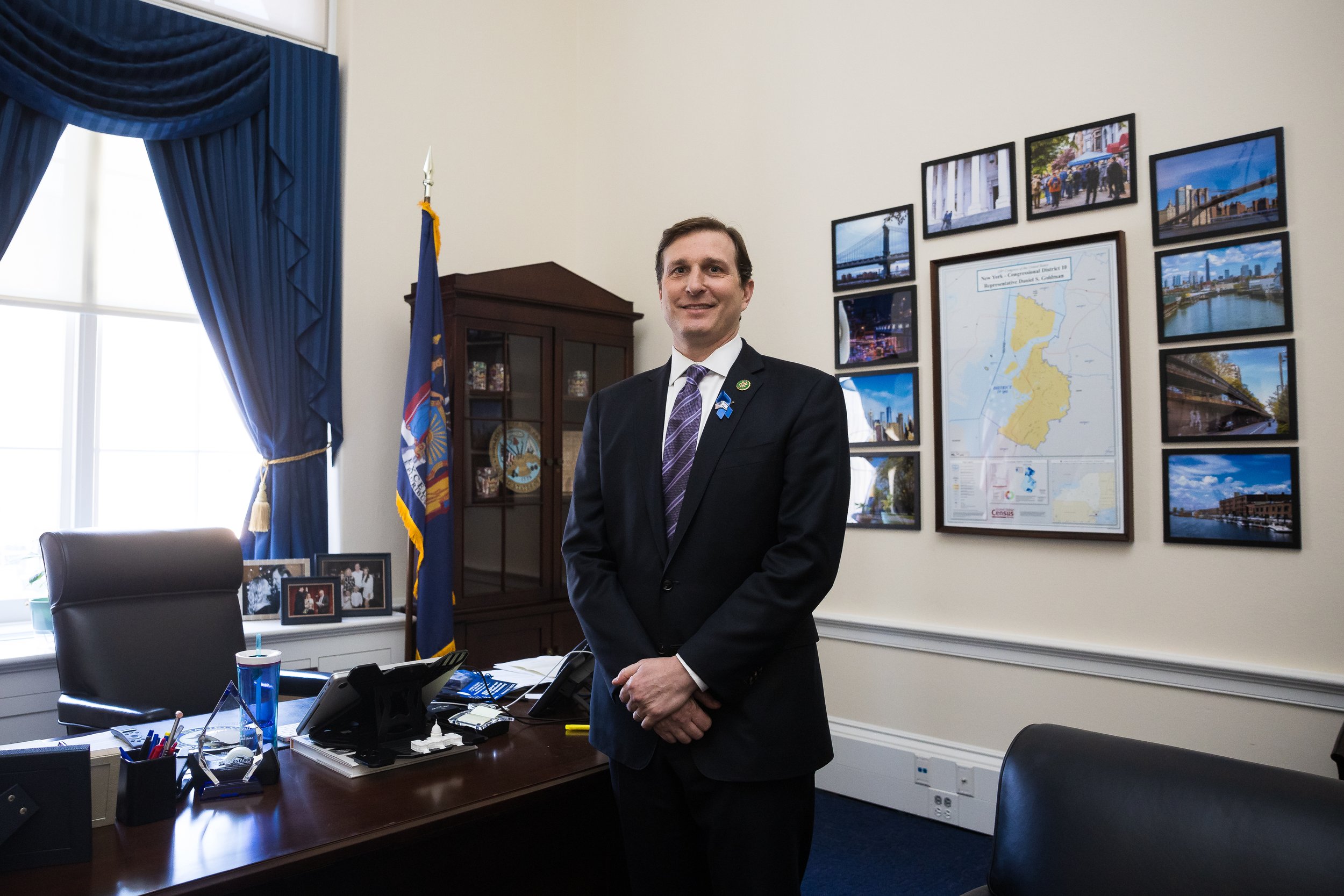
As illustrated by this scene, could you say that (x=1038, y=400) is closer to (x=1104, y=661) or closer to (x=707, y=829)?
(x=1104, y=661)

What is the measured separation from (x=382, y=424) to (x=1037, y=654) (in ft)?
9.20

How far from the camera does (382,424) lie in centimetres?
382

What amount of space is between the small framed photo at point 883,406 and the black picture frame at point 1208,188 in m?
0.89

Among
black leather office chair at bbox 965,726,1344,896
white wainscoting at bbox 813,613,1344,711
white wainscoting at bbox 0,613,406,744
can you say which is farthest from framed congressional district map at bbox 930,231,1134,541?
white wainscoting at bbox 0,613,406,744

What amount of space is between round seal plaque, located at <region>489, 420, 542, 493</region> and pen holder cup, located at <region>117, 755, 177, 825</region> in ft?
7.73

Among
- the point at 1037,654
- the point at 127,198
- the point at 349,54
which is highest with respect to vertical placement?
the point at 349,54

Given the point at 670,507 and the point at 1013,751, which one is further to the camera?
the point at 670,507

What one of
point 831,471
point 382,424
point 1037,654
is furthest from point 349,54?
point 1037,654

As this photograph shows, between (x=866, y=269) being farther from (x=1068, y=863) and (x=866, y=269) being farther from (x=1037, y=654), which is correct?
(x=1068, y=863)

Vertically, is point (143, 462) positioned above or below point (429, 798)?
above

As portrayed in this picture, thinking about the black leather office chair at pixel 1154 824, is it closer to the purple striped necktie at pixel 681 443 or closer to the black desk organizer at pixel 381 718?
the purple striped necktie at pixel 681 443

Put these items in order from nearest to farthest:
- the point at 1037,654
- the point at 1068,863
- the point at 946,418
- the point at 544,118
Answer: the point at 1068,863, the point at 1037,654, the point at 946,418, the point at 544,118

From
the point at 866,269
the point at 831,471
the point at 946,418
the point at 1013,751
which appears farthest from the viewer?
the point at 866,269

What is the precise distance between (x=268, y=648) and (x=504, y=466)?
114 centimetres
